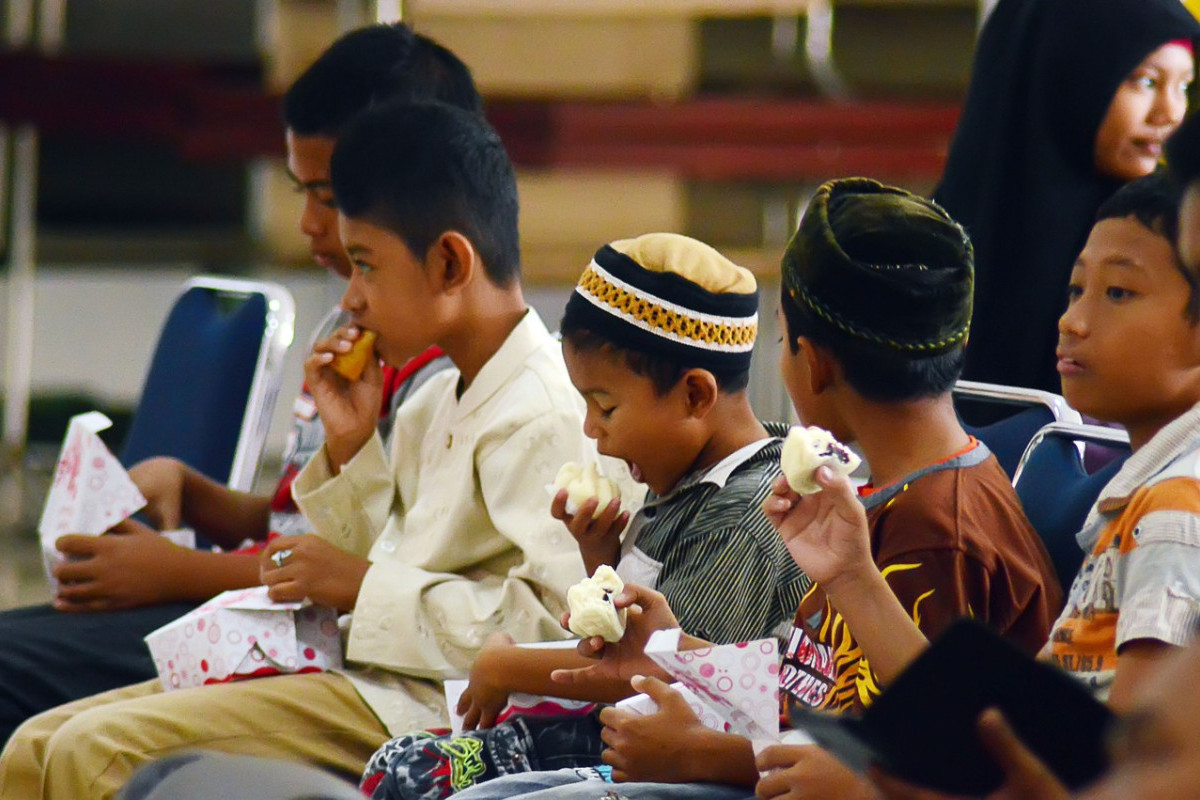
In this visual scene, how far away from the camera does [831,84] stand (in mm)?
7250

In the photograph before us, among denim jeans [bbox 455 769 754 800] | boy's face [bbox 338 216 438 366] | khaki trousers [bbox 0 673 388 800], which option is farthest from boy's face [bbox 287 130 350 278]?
denim jeans [bbox 455 769 754 800]

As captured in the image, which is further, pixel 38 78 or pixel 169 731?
pixel 38 78

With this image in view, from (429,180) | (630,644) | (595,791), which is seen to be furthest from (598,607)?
(429,180)

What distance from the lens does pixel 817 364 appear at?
5.87ft

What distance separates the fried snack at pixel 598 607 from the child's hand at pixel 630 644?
10 mm

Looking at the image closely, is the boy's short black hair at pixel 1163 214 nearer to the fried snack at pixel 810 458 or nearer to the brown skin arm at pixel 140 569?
the fried snack at pixel 810 458

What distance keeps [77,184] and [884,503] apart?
600 cm

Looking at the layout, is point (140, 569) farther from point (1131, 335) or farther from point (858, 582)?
point (1131, 335)

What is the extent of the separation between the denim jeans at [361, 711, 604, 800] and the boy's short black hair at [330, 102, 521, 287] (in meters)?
0.70

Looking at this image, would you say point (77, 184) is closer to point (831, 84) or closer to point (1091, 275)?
point (831, 84)

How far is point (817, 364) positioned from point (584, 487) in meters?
0.33

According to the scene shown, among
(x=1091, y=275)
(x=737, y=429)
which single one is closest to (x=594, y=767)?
(x=737, y=429)

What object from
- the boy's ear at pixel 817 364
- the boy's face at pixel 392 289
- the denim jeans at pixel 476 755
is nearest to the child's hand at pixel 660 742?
the denim jeans at pixel 476 755

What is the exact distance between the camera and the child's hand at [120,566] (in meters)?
2.57
